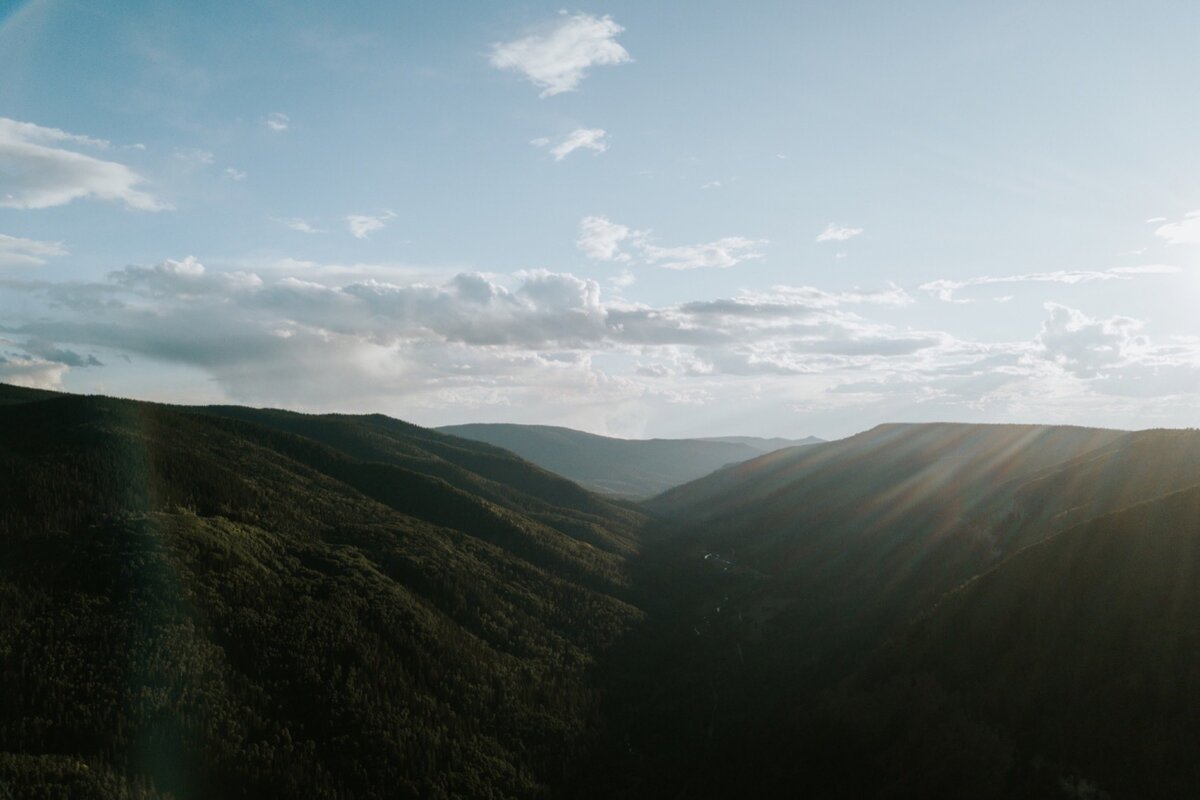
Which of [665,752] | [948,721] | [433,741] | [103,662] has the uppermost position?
[103,662]

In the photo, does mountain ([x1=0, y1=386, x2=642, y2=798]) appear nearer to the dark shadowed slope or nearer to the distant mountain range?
the distant mountain range

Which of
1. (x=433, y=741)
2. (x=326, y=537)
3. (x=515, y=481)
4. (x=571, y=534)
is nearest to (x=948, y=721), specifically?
(x=433, y=741)

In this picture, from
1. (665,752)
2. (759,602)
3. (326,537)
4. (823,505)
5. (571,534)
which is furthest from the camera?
(823,505)

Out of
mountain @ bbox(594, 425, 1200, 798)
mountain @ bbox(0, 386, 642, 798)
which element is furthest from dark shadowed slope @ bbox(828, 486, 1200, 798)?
mountain @ bbox(0, 386, 642, 798)

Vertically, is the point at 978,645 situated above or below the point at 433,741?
above

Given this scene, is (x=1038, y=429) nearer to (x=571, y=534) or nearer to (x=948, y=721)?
(x=571, y=534)

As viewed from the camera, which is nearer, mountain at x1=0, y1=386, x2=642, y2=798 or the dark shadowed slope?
the dark shadowed slope
